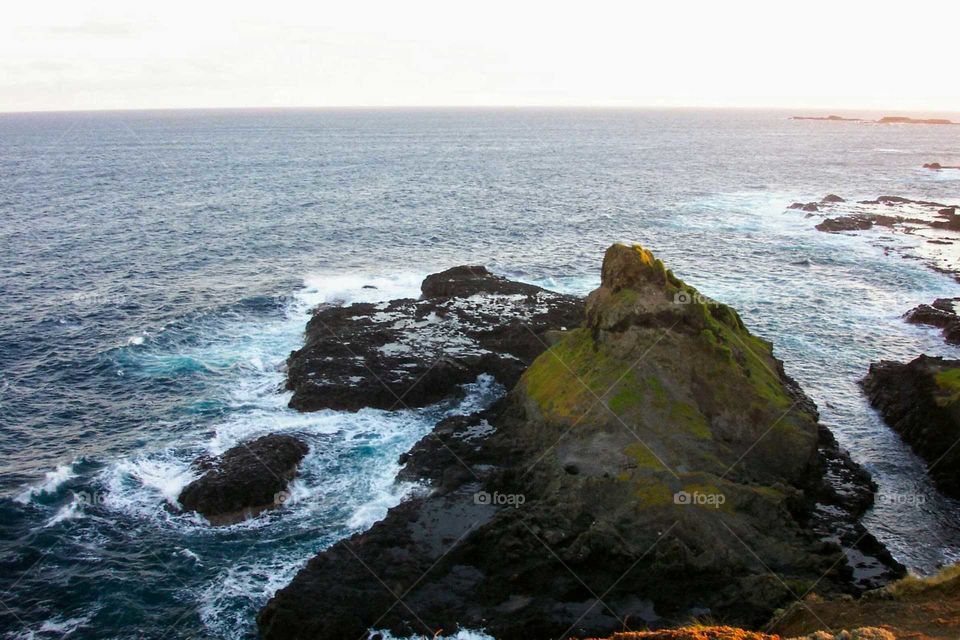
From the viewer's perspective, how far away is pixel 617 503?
1232 inches

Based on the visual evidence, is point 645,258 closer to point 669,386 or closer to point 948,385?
point 669,386

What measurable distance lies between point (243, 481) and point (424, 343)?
18.7 m

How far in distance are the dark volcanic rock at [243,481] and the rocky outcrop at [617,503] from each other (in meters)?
5.68

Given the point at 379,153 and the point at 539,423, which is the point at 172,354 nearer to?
the point at 539,423

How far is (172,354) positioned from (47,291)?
2149 centimetres

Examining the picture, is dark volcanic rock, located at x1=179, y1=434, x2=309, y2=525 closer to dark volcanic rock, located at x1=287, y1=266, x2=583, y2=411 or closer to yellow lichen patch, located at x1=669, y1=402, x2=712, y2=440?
dark volcanic rock, located at x1=287, y1=266, x2=583, y2=411

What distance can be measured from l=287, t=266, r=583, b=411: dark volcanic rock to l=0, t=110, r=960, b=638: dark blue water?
76.5 inches

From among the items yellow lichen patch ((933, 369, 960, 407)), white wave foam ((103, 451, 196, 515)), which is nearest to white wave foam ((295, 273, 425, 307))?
white wave foam ((103, 451, 196, 515))

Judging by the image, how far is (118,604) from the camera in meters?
28.3

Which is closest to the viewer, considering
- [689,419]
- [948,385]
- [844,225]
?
[689,419]

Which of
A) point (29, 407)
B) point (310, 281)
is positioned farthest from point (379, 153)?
point (29, 407)

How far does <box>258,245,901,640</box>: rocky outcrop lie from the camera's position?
2739cm

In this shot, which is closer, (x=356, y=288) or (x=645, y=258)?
(x=645, y=258)

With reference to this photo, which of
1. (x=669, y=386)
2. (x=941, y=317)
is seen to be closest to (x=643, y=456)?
(x=669, y=386)
